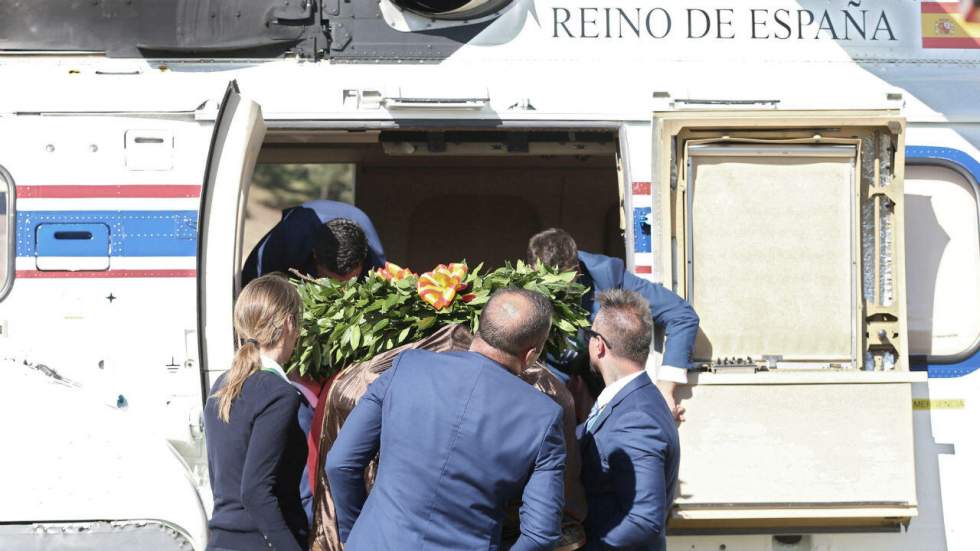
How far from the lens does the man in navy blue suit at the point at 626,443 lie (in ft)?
11.4

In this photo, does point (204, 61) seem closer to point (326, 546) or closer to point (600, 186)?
point (326, 546)

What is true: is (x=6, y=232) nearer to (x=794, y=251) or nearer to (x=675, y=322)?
(x=675, y=322)

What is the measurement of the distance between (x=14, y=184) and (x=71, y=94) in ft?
1.50

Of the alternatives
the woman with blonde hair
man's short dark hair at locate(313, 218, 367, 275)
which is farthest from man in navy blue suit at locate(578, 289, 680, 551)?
man's short dark hair at locate(313, 218, 367, 275)

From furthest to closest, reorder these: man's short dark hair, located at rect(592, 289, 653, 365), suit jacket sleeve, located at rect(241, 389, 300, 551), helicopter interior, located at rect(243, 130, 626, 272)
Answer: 1. helicopter interior, located at rect(243, 130, 626, 272)
2. man's short dark hair, located at rect(592, 289, 653, 365)
3. suit jacket sleeve, located at rect(241, 389, 300, 551)

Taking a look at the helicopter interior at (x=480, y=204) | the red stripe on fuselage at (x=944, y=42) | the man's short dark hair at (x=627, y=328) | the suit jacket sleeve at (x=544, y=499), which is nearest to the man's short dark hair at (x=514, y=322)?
the suit jacket sleeve at (x=544, y=499)

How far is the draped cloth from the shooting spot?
11.9ft

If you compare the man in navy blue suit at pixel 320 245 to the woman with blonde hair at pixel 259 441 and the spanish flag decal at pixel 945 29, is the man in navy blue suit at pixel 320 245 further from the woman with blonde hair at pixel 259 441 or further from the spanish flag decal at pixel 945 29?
the spanish flag decal at pixel 945 29

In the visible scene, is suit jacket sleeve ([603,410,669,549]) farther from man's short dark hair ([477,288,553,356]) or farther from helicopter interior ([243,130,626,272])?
helicopter interior ([243,130,626,272])

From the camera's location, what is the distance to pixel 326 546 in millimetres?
3756

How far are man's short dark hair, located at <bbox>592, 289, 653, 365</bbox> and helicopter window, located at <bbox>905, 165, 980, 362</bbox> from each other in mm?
2091

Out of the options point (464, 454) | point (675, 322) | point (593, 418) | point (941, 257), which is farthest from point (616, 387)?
point (941, 257)

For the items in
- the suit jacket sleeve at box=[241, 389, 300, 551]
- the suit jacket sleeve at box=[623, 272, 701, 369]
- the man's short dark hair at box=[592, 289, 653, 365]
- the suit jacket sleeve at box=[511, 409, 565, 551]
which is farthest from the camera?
the suit jacket sleeve at box=[623, 272, 701, 369]

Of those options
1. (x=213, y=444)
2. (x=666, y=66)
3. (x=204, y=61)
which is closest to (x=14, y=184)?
(x=204, y=61)
